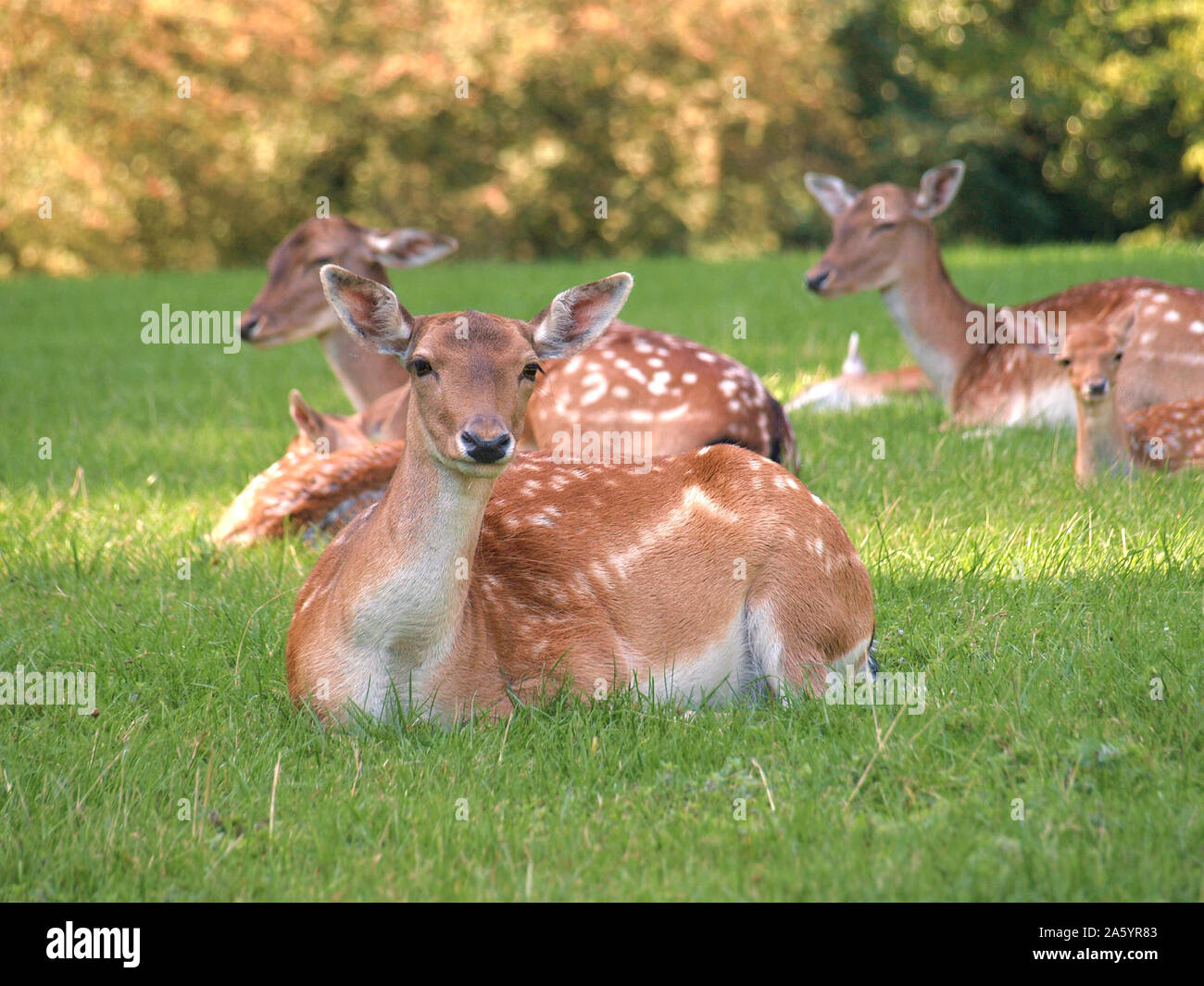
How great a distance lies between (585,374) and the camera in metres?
6.04

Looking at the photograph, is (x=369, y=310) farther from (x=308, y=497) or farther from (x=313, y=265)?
(x=313, y=265)

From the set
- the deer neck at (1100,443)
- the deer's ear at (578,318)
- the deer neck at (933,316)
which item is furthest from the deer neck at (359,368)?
the deer's ear at (578,318)

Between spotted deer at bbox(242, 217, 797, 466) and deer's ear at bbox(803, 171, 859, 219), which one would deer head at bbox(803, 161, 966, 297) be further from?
spotted deer at bbox(242, 217, 797, 466)

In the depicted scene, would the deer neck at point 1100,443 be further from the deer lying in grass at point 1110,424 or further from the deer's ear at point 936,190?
the deer's ear at point 936,190

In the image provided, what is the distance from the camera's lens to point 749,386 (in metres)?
5.65

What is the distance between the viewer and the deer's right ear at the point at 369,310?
3.34m

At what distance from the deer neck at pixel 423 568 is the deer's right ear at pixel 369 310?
0.89ft

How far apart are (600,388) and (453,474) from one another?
269cm

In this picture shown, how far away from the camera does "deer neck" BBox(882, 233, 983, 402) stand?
296 inches

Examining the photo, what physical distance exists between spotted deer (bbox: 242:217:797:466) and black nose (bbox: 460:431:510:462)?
7.69 feet

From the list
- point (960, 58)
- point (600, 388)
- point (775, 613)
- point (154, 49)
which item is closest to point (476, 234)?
point (154, 49)

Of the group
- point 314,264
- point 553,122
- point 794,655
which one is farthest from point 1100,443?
point 553,122

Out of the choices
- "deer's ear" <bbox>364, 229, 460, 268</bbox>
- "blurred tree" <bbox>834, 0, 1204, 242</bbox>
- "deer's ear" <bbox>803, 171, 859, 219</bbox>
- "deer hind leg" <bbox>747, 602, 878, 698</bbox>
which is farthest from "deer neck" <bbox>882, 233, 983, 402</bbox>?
"blurred tree" <bbox>834, 0, 1204, 242</bbox>

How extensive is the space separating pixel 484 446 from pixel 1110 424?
10.7 feet
